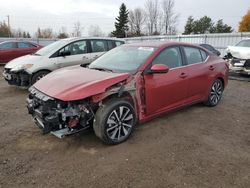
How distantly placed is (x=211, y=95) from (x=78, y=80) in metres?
3.40

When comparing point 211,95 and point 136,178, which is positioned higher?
point 211,95

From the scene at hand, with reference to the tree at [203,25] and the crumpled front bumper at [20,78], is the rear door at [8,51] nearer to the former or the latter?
the crumpled front bumper at [20,78]

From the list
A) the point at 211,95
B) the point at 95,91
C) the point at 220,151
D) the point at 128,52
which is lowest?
the point at 220,151

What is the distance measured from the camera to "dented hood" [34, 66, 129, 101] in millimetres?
3178

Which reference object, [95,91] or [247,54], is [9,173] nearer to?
[95,91]

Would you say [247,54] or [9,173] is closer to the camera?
[9,173]

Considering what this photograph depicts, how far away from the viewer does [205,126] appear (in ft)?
14.4

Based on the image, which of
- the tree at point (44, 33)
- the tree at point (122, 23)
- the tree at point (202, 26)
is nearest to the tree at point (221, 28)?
the tree at point (202, 26)

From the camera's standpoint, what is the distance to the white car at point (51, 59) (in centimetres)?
655

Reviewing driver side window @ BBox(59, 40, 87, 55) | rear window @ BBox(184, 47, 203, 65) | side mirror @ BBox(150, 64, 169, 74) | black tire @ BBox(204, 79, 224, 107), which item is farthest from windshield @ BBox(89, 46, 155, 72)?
driver side window @ BBox(59, 40, 87, 55)

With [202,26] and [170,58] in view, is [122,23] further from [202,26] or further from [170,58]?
[170,58]

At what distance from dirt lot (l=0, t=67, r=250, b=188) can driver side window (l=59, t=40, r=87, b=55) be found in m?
3.14

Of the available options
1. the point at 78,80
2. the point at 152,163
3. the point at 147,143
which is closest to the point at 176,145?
the point at 147,143

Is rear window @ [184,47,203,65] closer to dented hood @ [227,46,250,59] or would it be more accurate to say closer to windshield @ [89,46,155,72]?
windshield @ [89,46,155,72]
